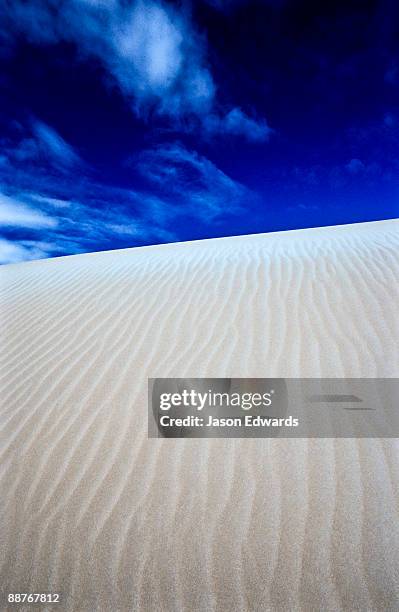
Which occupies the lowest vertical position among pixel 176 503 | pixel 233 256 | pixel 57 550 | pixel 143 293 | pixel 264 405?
pixel 57 550

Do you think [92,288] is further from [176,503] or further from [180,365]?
[176,503]

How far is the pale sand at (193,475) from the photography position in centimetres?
182

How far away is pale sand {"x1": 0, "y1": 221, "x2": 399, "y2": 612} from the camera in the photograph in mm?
1824

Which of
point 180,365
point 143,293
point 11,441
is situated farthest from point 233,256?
point 11,441

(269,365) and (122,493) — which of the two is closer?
(122,493)

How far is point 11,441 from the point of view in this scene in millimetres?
2775

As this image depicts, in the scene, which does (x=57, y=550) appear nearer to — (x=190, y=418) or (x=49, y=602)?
(x=49, y=602)

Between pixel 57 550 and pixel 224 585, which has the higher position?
pixel 57 550

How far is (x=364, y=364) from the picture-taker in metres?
3.17

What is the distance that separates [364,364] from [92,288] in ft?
13.6

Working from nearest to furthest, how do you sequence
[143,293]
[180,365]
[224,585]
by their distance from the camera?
1. [224,585]
2. [180,365]
3. [143,293]

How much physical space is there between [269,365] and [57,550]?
6.66ft

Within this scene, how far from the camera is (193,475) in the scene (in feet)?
7.78

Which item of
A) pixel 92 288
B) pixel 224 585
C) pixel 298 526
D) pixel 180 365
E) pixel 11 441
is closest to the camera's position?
pixel 224 585
